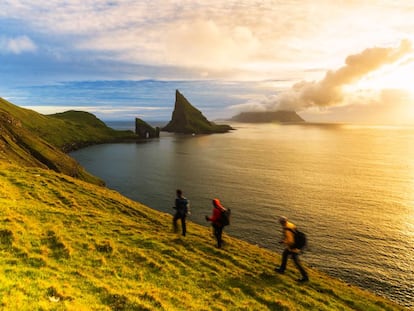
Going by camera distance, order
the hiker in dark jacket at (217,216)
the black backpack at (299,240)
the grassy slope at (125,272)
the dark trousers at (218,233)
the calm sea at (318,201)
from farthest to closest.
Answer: the calm sea at (318,201) → the dark trousers at (218,233) → the hiker in dark jacket at (217,216) → the black backpack at (299,240) → the grassy slope at (125,272)

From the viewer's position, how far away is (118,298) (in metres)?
14.7

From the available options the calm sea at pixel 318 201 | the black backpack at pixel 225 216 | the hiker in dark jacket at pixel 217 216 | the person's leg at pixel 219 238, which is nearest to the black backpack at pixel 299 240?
the black backpack at pixel 225 216

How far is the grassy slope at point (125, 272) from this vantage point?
47.1 feet

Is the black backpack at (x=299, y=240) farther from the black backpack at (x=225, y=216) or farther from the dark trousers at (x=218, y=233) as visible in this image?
the dark trousers at (x=218, y=233)

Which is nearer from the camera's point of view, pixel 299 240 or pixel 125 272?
pixel 125 272

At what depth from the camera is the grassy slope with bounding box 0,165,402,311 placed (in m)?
14.4

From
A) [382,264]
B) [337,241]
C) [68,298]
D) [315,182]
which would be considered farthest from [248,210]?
[68,298]

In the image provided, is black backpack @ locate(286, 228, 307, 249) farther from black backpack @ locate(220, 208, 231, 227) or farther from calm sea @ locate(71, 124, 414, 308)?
calm sea @ locate(71, 124, 414, 308)

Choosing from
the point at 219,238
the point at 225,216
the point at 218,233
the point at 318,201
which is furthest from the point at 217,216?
the point at 318,201

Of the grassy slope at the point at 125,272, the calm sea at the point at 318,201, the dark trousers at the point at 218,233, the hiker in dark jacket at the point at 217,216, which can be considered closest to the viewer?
the grassy slope at the point at 125,272

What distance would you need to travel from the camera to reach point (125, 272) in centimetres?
1864

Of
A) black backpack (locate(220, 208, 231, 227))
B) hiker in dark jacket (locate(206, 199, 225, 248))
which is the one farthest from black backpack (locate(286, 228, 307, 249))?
hiker in dark jacket (locate(206, 199, 225, 248))

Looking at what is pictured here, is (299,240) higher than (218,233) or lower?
higher

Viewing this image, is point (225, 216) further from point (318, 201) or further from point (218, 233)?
point (318, 201)
